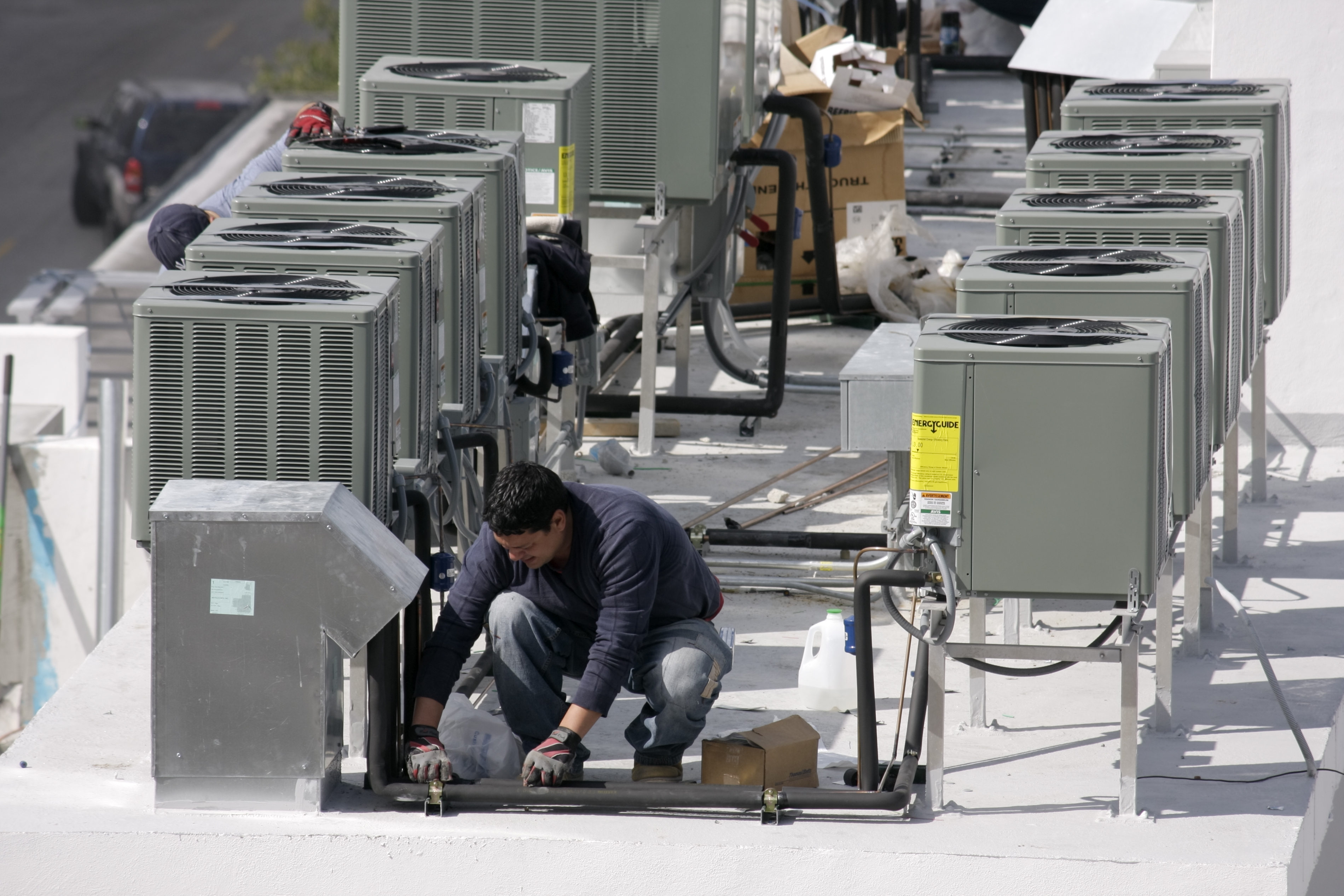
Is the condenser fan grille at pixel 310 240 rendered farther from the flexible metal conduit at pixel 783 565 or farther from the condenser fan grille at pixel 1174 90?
the condenser fan grille at pixel 1174 90

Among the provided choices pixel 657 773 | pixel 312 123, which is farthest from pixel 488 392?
pixel 657 773

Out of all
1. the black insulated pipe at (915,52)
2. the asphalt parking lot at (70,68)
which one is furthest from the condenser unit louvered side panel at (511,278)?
the asphalt parking lot at (70,68)

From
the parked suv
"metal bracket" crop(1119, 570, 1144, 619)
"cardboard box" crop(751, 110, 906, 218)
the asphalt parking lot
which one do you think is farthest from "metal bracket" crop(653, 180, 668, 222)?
the asphalt parking lot

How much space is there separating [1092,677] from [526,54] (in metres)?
3.45

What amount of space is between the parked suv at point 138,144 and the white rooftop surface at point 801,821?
22.4 meters

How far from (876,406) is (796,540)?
1.05 m

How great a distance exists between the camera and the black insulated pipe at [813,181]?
7879 millimetres

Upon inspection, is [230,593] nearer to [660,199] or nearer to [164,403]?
[164,403]

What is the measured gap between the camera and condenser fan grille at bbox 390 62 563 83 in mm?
6473

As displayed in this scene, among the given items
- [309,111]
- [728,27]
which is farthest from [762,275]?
[309,111]

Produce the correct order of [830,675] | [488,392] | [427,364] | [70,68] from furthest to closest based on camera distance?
[70,68] < [488,392] < [830,675] < [427,364]

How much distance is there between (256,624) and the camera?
3979 mm

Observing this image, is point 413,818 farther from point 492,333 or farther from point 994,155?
point 994,155

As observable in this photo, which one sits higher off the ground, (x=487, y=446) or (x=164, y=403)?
(x=164, y=403)
